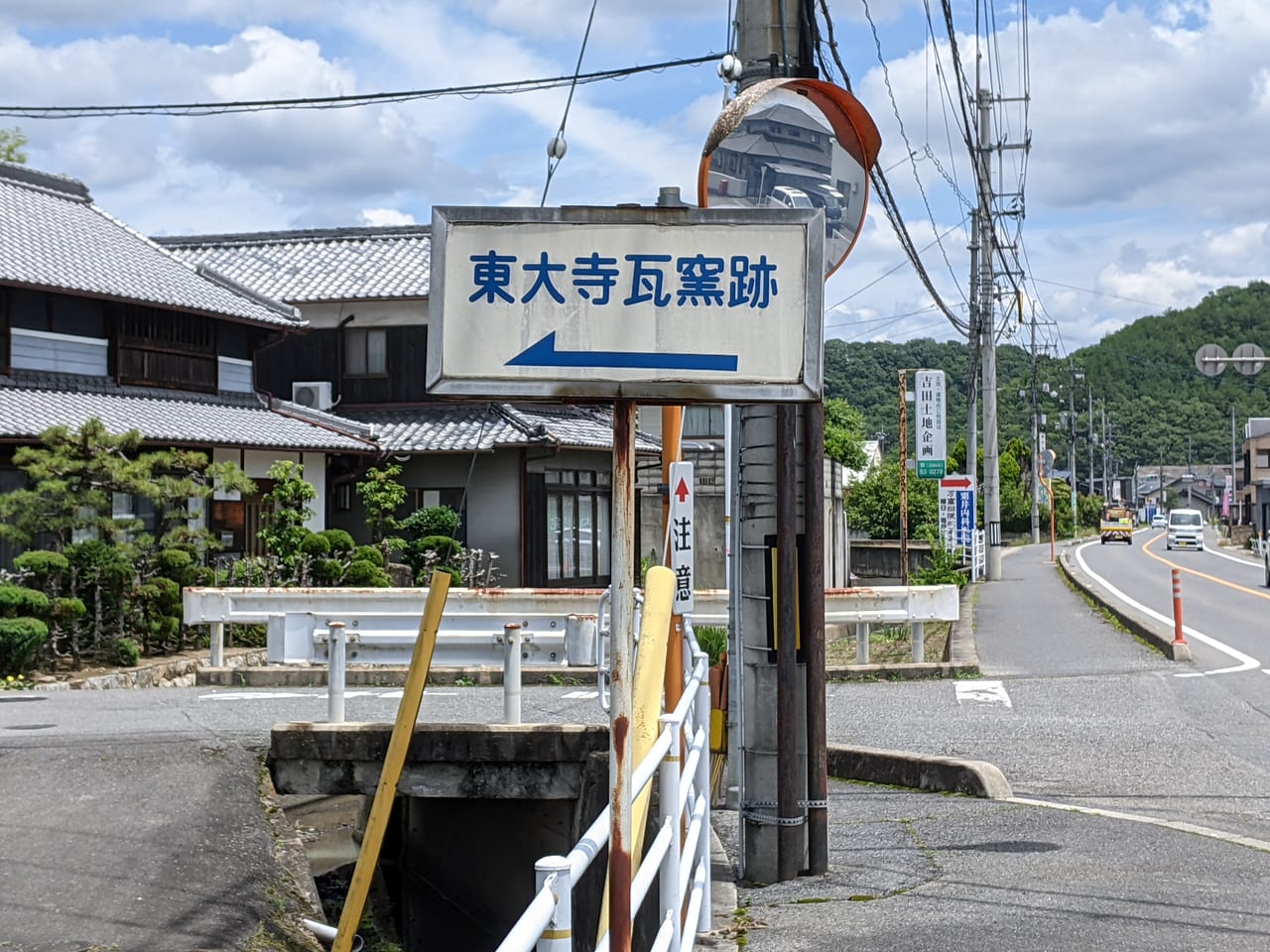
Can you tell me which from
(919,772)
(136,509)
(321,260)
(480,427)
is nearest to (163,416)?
(136,509)

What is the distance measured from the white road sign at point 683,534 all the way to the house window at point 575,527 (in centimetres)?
1644

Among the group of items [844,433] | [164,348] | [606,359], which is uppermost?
[844,433]

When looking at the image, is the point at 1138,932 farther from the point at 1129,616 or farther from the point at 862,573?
the point at 862,573

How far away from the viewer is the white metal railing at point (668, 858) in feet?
8.97

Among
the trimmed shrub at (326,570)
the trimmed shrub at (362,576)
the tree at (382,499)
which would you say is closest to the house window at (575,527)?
the tree at (382,499)

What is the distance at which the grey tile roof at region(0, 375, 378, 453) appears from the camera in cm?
1920

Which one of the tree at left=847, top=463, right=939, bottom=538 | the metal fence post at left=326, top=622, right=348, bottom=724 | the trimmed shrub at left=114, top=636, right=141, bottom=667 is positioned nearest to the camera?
the metal fence post at left=326, top=622, right=348, bottom=724

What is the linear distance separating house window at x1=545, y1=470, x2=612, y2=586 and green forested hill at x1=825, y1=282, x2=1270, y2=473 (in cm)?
3582

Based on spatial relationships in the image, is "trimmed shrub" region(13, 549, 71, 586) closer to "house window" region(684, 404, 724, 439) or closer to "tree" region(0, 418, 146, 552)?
"tree" region(0, 418, 146, 552)

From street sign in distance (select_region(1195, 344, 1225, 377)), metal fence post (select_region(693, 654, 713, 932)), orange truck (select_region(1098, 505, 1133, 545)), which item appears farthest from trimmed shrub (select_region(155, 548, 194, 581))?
orange truck (select_region(1098, 505, 1133, 545))

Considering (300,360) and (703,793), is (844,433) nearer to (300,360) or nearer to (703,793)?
(300,360)

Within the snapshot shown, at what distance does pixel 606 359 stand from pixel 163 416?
63.9ft

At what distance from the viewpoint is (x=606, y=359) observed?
3262 millimetres

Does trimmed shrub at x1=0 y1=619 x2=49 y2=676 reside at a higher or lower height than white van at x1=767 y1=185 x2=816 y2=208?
lower
